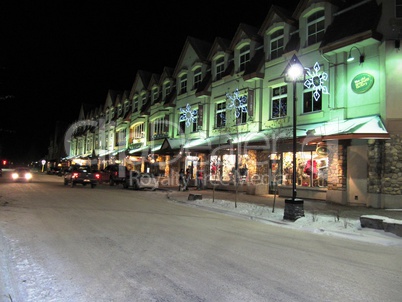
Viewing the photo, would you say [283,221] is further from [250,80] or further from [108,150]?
[108,150]

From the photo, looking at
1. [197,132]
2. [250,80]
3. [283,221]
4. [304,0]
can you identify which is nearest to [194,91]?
[197,132]

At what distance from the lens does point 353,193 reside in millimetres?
A: 16734

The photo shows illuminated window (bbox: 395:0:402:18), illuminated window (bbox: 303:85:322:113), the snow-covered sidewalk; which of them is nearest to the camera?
the snow-covered sidewalk

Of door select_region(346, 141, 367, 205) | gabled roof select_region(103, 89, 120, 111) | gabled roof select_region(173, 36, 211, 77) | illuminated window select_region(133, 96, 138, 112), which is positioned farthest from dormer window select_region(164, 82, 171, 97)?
door select_region(346, 141, 367, 205)

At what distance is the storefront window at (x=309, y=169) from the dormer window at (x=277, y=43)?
6384 mm

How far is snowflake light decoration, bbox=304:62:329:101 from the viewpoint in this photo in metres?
18.6

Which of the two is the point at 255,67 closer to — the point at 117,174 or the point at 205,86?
the point at 205,86

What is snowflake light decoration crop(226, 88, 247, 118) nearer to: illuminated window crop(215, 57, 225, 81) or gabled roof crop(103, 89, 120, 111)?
illuminated window crop(215, 57, 225, 81)

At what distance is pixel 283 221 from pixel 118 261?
7246 millimetres

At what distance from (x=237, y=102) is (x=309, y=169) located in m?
7.80

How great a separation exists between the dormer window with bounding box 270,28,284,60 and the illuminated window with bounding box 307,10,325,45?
88.8 inches

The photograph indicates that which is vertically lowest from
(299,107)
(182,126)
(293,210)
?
(293,210)

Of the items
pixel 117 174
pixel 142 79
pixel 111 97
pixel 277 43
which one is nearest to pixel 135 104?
pixel 142 79

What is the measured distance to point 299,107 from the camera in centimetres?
2045
